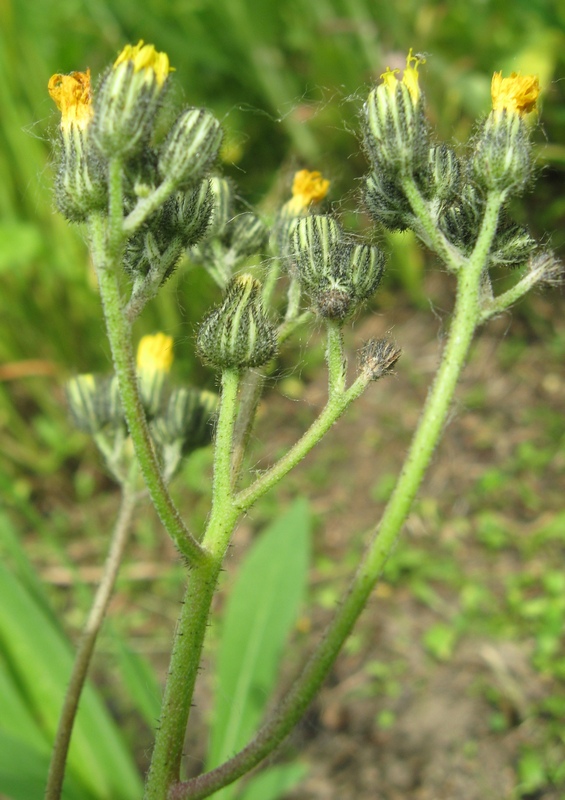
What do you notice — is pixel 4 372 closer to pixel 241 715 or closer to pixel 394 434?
pixel 394 434

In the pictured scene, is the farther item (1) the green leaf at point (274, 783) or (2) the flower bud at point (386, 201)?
(1) the green leaf at point (274, 783)

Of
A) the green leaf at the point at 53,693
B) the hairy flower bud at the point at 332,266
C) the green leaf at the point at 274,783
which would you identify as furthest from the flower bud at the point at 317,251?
the green leaf at the point at 274,783

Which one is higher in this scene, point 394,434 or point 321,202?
point 394,434

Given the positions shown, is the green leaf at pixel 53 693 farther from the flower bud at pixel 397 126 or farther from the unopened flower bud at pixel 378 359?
the flower bud at pixel 397 126

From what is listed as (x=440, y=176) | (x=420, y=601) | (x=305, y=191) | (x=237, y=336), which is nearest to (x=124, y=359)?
(x=237, y=336)

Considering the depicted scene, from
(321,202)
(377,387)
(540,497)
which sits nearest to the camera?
(321,202)

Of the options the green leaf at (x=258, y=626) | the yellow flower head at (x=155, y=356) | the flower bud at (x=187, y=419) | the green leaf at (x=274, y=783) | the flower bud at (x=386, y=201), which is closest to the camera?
the flower bud at (x=386, y=201)

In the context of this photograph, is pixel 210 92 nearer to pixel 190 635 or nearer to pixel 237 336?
pixel 237 336

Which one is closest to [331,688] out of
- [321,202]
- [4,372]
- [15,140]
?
[321,202]
